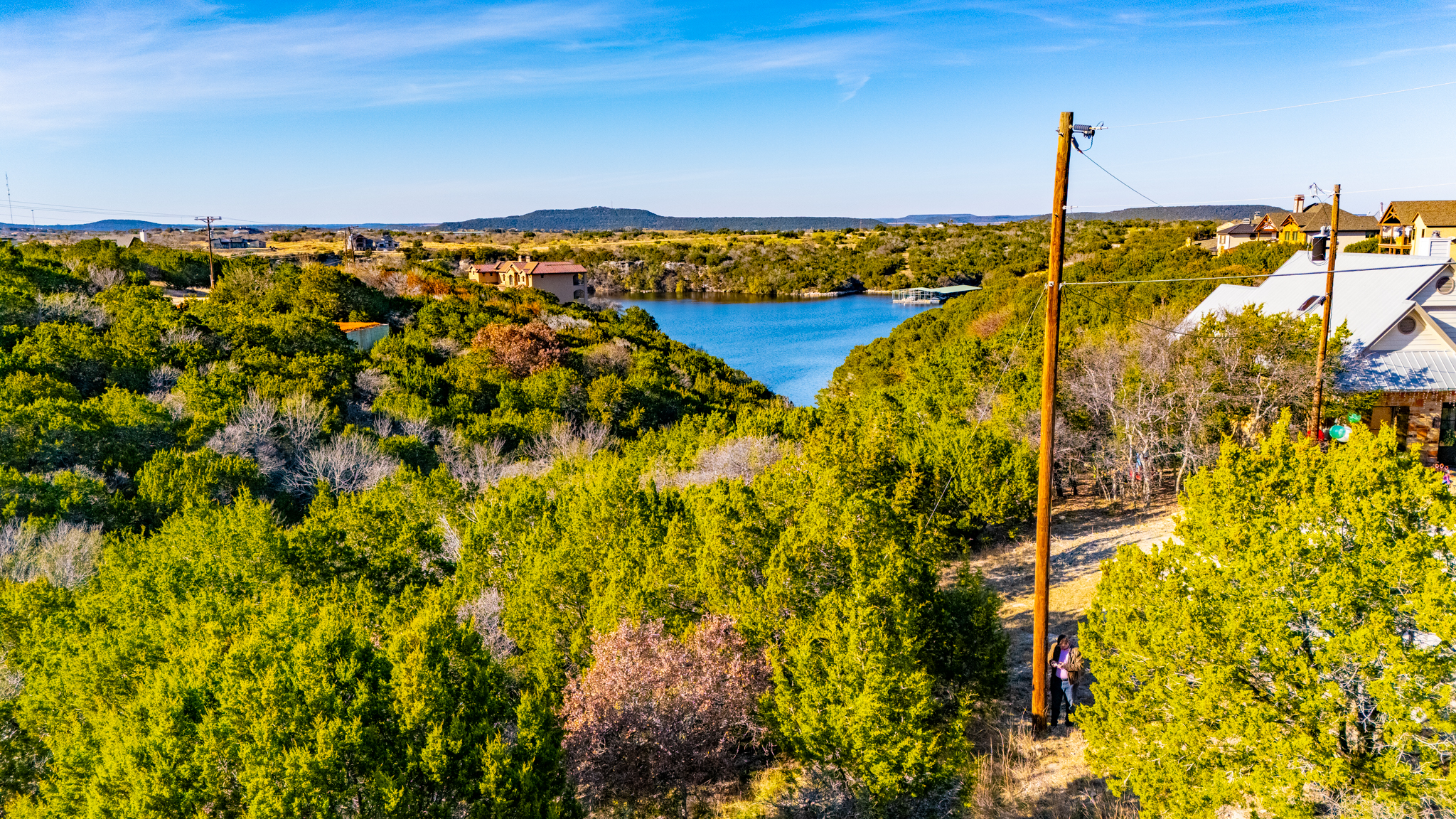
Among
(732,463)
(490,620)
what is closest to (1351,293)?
(732,463)

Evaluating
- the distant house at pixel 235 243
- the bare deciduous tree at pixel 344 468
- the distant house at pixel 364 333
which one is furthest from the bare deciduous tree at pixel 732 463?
the distant house at pixel 235 243

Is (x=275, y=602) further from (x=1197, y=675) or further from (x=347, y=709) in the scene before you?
(x=1197, y=675)

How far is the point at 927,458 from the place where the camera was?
18.6m

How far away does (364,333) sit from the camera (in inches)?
1768

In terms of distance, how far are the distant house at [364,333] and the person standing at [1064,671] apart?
3916 centimetres

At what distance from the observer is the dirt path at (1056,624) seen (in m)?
9.73

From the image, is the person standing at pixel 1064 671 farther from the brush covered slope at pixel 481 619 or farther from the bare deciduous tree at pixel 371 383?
the bare deciduous tree at pixel 371 383

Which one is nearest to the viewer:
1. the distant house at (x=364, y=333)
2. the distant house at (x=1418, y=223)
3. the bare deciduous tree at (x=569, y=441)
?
the bare deciduous tree at (x=569, y=441)

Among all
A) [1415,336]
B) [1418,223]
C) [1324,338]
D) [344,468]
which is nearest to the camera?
[1324,338]

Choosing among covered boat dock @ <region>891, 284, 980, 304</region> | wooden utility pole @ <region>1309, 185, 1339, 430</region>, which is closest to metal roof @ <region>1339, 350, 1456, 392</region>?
wooden utility pole @ <region>1309, 185, 1339, 430</region>

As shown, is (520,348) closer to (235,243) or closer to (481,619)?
(481,619)

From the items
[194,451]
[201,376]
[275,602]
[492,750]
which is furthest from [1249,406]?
[201,376]

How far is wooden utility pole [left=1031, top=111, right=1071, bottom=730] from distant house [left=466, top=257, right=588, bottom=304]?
69468mm

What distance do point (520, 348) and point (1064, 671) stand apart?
109 feet
